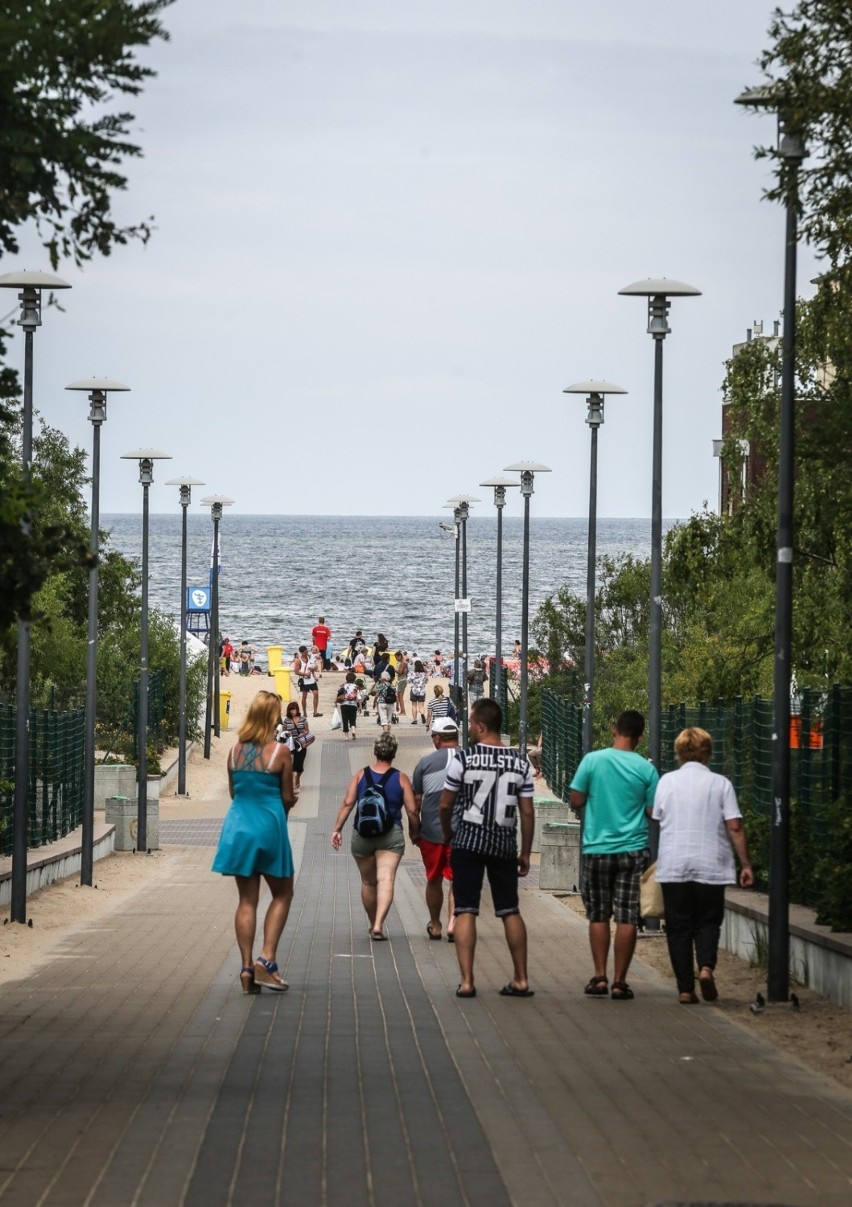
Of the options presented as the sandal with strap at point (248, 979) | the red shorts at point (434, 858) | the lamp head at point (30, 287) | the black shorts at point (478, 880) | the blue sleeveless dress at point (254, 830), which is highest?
the lamp head at point (30, 287)

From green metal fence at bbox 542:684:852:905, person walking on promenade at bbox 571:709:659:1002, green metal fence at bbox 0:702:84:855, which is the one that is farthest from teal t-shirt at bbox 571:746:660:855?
green metal fence at bbox 0:702:84:855

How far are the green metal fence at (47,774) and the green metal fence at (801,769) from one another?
697 cm

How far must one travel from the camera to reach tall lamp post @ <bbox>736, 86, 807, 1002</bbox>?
12344 millimetres

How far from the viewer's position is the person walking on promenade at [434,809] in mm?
15906

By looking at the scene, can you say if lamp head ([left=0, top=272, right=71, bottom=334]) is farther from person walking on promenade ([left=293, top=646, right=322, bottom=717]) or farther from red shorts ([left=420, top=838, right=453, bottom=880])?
person walking on promenade ([left=293, top=646, right=322, bottom=717])

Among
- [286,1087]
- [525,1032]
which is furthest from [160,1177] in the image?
[525,1032]

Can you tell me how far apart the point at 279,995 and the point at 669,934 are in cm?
239

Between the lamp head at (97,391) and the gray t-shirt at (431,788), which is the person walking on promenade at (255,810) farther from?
the lamp head at (97,391)

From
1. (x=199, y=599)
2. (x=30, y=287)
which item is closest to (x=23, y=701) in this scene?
(x=30, y=287)

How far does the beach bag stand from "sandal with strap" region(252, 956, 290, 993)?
Result: 2.81 metres

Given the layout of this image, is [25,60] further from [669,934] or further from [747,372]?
[747,372]

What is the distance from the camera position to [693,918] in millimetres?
12055

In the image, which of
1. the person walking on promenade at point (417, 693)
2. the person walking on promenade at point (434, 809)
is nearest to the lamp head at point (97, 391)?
the person walking on promenade at point (434, 809)

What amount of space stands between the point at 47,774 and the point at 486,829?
43.8ft
